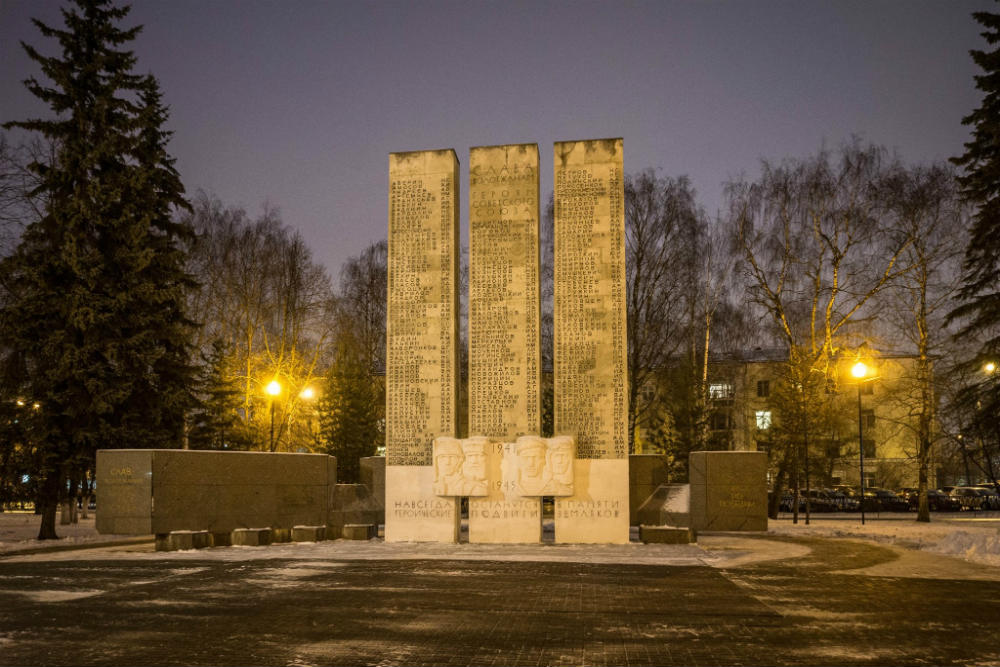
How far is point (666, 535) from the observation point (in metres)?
21.0

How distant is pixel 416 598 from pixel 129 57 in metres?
20.1

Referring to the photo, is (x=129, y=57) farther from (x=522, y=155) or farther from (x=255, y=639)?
(x=255, y=639)

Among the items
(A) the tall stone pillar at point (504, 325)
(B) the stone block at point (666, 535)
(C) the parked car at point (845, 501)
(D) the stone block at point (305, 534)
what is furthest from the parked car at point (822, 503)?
(D) the stone block at point (305, 534)

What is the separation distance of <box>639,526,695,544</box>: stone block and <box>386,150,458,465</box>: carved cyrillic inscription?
18.7 feet

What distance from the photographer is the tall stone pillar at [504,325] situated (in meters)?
21.0

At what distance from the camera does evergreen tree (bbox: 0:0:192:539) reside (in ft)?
75.7

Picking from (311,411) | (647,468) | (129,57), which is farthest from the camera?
(311,411)

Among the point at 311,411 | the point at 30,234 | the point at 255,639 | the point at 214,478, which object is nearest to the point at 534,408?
the point at 214,478

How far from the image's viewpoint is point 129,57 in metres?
24.9

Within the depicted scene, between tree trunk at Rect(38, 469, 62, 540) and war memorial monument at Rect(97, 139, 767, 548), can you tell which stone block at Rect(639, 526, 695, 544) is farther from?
tree trunk at Rect(38, 469, 62, 540)

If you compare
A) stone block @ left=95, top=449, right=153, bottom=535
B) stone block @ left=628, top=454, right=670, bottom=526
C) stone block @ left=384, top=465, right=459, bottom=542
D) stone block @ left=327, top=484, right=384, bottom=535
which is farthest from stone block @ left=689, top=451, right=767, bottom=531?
stone block @ left=95, top=449, right=153, bottom=535

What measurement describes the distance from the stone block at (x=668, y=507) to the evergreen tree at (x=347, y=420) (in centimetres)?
A: 1670

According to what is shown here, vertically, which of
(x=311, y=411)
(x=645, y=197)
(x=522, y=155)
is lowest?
(x=311, y=411)

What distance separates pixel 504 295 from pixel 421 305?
227 cm
